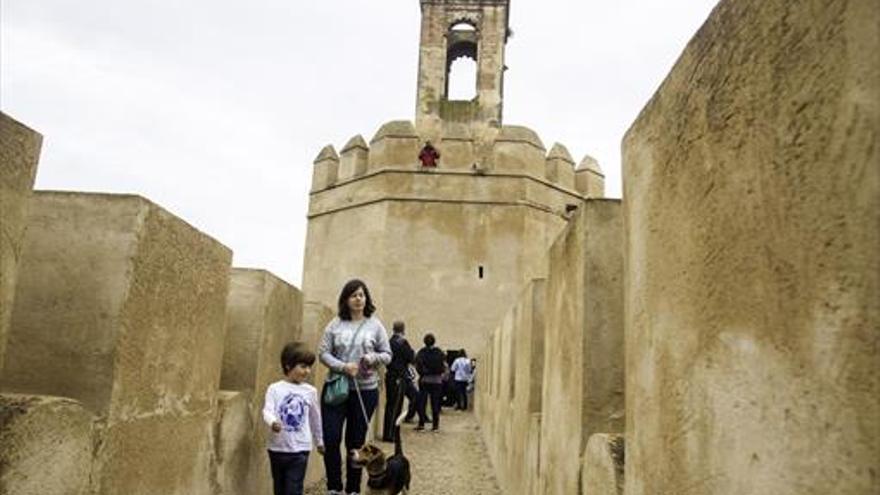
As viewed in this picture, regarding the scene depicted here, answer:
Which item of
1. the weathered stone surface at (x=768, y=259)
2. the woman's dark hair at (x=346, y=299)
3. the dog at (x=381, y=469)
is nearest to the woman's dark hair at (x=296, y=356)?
the woman's dark hair at (x=346, y=299)

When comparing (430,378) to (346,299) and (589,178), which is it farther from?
(589,178)

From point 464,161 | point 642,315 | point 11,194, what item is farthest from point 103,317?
point 464,161

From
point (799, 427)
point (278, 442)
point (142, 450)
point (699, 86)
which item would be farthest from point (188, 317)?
point (799, 427)

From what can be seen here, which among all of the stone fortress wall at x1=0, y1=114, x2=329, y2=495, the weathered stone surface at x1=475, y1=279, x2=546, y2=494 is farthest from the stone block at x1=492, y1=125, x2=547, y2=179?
the stone fortress wall at x1=0, y1=114, x2=329, y2=495

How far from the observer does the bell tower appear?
2328cm

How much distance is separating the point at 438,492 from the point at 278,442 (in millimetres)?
2931

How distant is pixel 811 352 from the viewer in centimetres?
107

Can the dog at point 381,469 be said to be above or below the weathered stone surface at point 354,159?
below

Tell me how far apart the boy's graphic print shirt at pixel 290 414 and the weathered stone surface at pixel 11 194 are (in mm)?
2050

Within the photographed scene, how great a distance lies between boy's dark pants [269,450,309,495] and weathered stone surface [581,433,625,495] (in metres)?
2.01

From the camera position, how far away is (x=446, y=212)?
21516mm

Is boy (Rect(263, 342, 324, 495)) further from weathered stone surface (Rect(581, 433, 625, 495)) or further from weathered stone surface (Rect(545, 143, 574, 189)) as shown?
weathered stone surface (Rect(545, 143, 574, 189))

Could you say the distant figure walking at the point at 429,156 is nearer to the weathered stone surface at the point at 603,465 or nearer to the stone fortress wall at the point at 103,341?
the stone fortress wall at the point at 103,341

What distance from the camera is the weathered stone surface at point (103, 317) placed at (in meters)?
2.62
